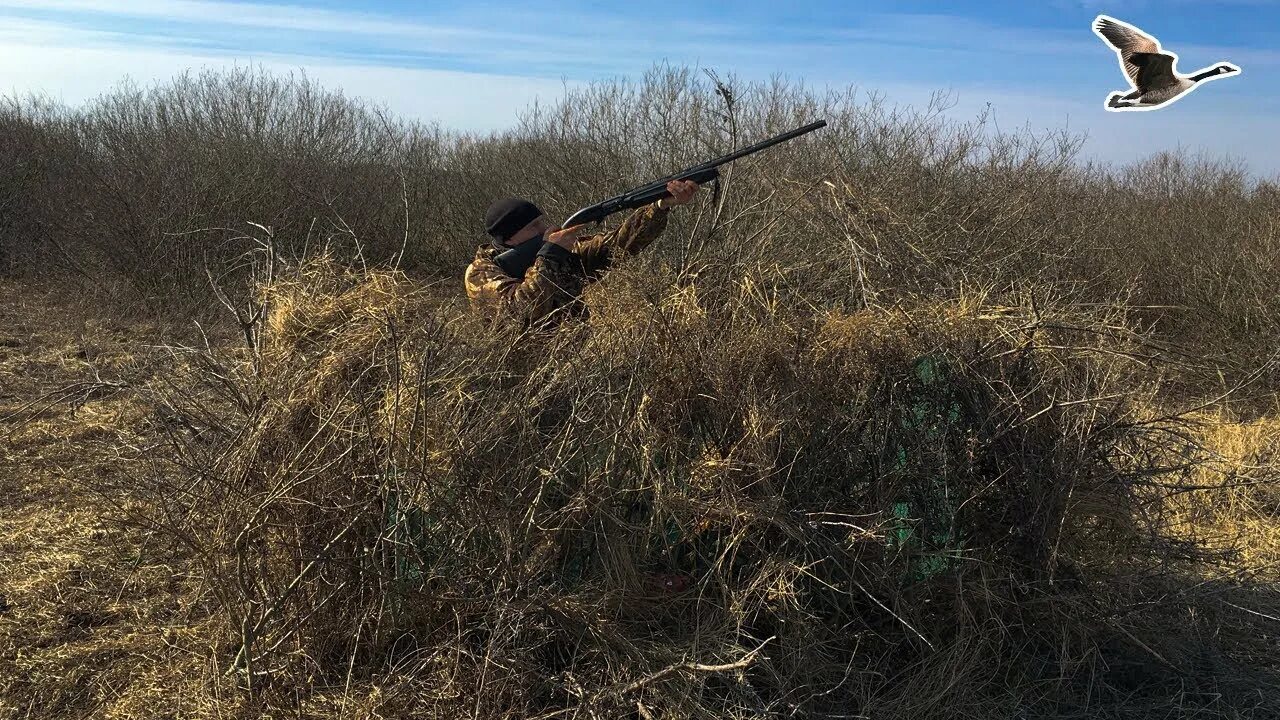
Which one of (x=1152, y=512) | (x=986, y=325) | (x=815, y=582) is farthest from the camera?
(x=1152, y=512)

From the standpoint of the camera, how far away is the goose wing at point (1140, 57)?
2.87 meters

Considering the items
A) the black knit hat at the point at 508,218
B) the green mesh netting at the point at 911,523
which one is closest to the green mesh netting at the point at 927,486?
the green mesh netting at the point at 911,523

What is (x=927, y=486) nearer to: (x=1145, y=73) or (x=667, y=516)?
(x=667, y=516)

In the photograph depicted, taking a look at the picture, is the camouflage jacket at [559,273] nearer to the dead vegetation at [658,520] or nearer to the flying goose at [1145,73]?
the dead vegetation at [658,520]

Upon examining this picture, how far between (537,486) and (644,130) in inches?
428

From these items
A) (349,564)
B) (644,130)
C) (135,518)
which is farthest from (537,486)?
(644,130)

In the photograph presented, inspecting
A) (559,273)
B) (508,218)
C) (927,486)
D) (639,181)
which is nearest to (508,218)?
(508,218)

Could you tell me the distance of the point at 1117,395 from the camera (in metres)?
3.05

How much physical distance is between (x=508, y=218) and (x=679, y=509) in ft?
6.59

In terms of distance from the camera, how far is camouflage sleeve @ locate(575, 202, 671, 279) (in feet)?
12.8

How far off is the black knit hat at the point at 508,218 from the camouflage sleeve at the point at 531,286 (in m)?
0.20

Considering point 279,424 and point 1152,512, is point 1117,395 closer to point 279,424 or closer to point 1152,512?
point 1152,512

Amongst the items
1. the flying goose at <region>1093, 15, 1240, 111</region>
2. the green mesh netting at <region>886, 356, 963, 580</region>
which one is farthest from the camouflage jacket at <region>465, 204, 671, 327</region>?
the flying goose at <region>1093, 15, 1240, 111</region>

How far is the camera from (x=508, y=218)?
4.26 metres
